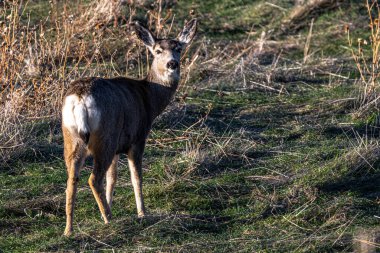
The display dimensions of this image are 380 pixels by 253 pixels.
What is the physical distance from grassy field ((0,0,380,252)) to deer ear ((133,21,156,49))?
1.12m

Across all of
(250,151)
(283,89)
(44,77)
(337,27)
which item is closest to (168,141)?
(250,151)

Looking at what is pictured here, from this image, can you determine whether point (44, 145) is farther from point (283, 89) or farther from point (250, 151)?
point (283, 89)

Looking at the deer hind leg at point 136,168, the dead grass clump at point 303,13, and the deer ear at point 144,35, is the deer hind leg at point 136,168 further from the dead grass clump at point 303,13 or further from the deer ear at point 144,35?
the dead grass clump at point 303,13

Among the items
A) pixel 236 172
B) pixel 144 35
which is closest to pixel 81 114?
pixel 144 35

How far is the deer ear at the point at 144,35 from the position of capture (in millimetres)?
9445

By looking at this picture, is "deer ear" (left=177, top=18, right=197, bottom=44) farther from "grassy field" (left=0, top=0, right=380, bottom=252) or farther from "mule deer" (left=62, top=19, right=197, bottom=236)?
"grassy field" (left=0, top=0, right=380, bottom=252)

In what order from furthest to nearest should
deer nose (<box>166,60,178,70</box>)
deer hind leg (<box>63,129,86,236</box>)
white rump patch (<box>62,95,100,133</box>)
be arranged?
deer nose (<box>166,60,178,70</box>) → deer hind leg (<box>63,129,86,236</box>) → white rump patch (<box>62,95,100,133</box>)

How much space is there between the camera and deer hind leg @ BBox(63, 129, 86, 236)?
7.61 meters

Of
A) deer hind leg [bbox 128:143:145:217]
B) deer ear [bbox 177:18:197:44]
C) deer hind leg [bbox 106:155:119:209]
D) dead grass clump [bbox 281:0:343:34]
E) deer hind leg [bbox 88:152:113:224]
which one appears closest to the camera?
deer hind leg [bbox 88:152:113:224]

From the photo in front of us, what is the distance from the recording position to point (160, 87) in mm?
9344

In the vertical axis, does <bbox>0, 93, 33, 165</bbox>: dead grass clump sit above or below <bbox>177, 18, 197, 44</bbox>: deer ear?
below

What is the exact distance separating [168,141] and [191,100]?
5.09 feet

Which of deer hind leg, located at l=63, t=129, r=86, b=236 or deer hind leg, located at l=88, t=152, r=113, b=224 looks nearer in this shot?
deer hind leg, located at l=63, t=129, r=86, b=236

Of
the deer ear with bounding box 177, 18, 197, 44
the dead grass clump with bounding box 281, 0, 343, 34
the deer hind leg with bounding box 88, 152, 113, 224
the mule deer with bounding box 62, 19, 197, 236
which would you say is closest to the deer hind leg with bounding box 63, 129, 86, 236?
the mule deer with bounding box 62, 19, 197, 236
